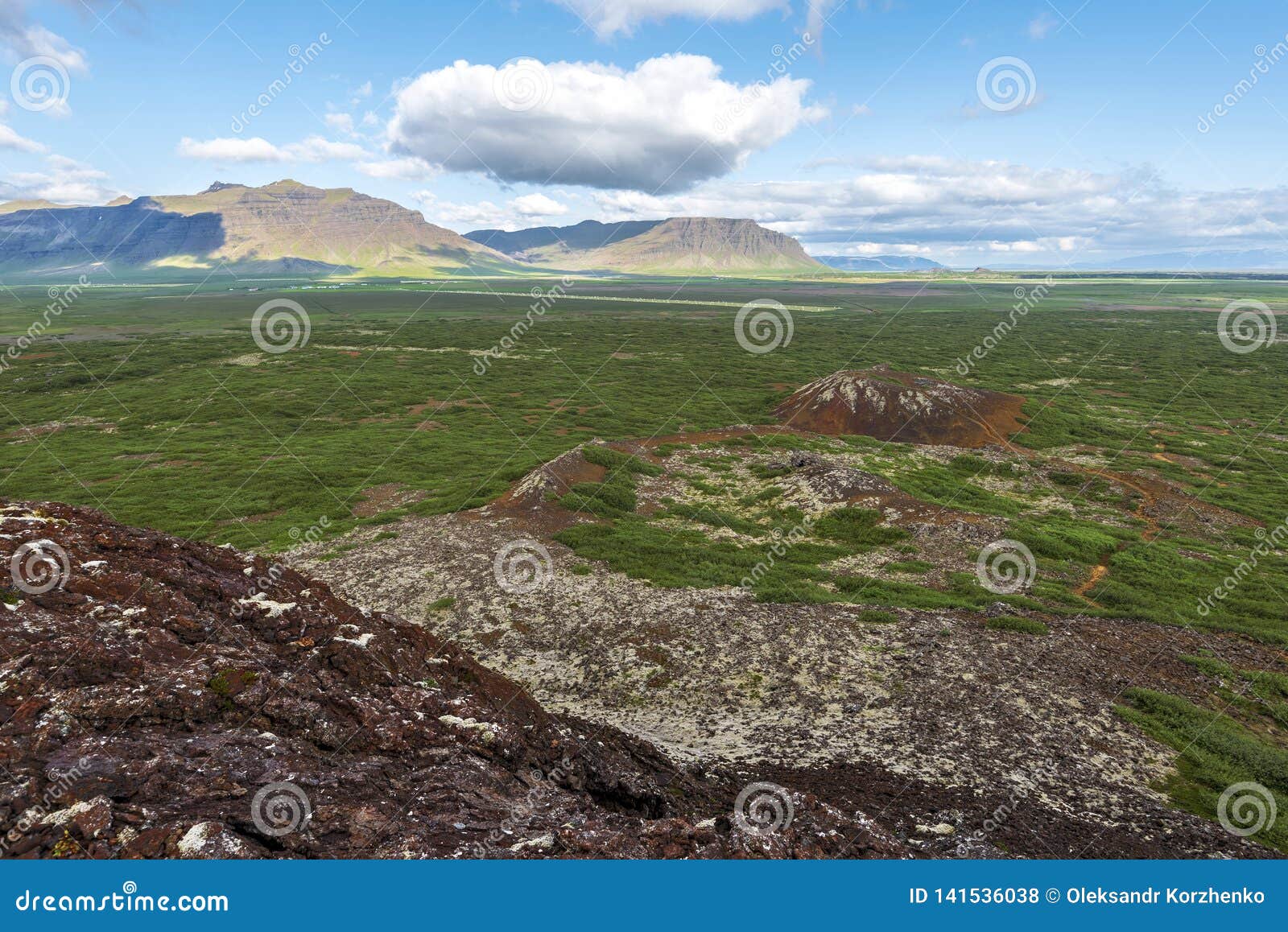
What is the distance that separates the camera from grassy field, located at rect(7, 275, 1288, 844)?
83.7 ft

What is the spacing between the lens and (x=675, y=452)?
44031mm

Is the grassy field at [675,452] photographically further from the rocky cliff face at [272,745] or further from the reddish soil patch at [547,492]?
the rocky cliff face at [272,745]

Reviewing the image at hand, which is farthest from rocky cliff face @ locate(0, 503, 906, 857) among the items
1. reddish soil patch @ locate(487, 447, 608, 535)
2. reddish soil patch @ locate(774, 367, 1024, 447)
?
reddish soil patch @ locate(774, 367, 1024, 447)

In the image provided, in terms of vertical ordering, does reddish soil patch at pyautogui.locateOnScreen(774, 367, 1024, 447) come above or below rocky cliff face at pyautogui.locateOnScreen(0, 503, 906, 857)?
above

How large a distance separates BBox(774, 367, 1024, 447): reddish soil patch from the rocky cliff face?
134ft

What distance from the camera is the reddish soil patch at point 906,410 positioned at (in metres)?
48.3

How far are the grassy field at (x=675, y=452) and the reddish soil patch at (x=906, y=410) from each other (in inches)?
149

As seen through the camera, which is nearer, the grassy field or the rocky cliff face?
the rocky cliff face

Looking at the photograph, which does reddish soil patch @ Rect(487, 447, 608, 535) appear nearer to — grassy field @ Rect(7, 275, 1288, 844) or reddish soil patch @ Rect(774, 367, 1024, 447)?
grassy field @ Rect(7, 275, 1288, 844)

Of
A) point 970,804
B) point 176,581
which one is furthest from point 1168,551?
point 176,581

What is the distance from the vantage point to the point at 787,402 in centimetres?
5812

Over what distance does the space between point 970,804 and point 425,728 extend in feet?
40.9

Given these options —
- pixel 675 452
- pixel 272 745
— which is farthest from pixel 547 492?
pixel 272 745

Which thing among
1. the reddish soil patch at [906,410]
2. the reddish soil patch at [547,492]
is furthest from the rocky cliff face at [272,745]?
the reddish soil patch at [906,410]
